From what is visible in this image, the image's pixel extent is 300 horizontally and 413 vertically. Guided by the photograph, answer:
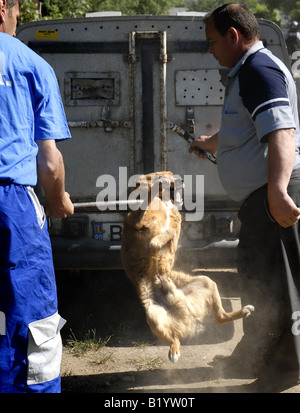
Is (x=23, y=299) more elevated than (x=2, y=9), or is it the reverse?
(x=2, y=9)

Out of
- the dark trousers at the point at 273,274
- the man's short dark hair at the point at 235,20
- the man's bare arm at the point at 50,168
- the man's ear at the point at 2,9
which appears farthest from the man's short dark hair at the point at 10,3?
the dark trousers at the point at 273,274

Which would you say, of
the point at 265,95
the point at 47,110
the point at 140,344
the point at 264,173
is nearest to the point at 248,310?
the point at 264,173

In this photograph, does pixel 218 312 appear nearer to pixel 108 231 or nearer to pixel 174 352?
pixel 174 352

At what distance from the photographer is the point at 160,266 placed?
412cm

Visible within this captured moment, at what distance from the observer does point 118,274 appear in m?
6.07

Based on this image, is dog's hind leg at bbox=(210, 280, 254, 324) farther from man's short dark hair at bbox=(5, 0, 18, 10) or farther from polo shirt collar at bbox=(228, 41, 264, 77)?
man's short dark hair at bbox=(5, 0, 18, 10)

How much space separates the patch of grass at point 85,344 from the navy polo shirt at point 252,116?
78.6 inches

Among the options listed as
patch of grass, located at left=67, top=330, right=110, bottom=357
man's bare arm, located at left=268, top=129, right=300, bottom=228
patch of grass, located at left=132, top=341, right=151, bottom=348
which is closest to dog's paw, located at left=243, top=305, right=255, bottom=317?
man's bare arm, located at left=268, top=129, right=300, bottom=228

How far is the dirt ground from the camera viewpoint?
4160 mm

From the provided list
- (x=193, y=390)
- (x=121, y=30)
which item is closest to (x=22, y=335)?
(x=193, y=390)

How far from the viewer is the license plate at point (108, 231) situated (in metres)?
5.10

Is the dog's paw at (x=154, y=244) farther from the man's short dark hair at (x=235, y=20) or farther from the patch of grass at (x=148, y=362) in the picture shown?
the man's short dark hair at (x=235, y=20)

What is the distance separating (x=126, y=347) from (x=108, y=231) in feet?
3.61

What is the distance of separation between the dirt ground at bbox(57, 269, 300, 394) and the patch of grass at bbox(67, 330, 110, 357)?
0.04 m
